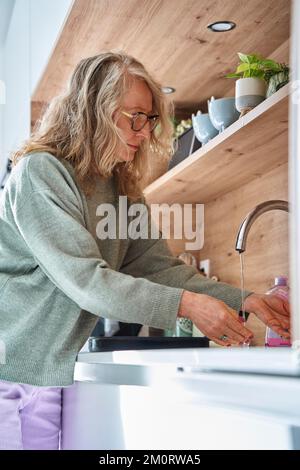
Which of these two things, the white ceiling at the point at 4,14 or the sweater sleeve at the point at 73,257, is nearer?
the sweater sleeve at the point at 73,257

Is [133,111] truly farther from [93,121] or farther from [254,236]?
[254,236]

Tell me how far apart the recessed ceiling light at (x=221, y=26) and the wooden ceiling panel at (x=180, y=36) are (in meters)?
0.02

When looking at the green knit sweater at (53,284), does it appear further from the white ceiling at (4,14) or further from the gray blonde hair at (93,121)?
the white ceiling at (4,14)

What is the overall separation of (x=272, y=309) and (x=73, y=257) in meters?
0.46

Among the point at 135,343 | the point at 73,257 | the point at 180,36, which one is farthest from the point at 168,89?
the point at 73,257

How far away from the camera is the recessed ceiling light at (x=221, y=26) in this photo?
71.0 inches

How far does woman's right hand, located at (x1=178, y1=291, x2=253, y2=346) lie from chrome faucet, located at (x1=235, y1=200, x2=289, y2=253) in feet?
1.25

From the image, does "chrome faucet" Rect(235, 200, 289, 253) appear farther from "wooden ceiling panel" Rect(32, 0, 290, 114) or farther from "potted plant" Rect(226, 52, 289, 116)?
"wooden ceiling panel" Rect(32, 0, 290, 114)

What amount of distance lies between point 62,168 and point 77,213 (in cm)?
10

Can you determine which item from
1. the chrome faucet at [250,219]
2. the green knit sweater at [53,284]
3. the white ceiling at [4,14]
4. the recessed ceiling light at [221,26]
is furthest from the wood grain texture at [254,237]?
the white ceiling at [4,14]

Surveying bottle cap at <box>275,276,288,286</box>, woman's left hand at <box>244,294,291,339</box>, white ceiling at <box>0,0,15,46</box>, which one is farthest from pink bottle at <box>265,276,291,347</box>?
white ceiling at <box>0,0,15,46</box>

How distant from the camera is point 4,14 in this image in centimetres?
322

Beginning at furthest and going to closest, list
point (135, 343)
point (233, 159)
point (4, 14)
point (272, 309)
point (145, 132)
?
point (4, 14) < point (233, 159) < point (135, 343) < point (145, 132) < point (272, 309)

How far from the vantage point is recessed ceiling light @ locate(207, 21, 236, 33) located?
1.80m
